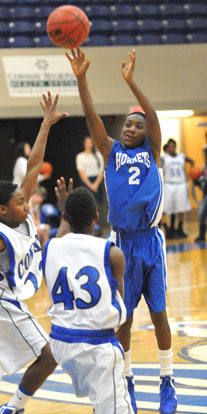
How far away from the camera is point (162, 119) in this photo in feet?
59.9

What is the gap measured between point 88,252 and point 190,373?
2.10 meters

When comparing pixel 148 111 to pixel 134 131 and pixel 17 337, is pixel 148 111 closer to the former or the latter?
pixel 134 131

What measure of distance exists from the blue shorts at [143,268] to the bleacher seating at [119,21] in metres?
10.6

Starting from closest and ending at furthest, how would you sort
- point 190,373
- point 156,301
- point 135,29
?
point 156,301, point 190,373, point 135,29

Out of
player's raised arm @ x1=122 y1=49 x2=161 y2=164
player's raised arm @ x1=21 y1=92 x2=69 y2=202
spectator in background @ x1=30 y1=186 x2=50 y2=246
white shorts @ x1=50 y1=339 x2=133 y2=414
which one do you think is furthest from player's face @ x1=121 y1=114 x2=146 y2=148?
spectator in background @ x1=30 y1=186 x2=50 y2=246

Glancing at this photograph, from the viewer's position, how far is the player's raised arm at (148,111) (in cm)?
464

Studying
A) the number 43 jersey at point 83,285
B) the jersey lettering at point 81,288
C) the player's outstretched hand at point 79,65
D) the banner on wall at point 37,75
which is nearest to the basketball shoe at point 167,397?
the number 43 jersey at point 83,285

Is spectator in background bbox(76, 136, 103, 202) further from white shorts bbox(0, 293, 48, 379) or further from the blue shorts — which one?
white shorts bbox(0, 293, 48, 379)

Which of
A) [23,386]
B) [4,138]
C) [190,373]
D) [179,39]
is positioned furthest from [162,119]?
[23,386]

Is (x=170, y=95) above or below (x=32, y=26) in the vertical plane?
below

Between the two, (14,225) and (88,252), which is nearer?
(88,252)

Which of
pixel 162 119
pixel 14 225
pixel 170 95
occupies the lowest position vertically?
pixel 162 119

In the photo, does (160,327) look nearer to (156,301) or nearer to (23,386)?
(156,301)

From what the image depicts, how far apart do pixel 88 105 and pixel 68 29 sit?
127 centimetres
